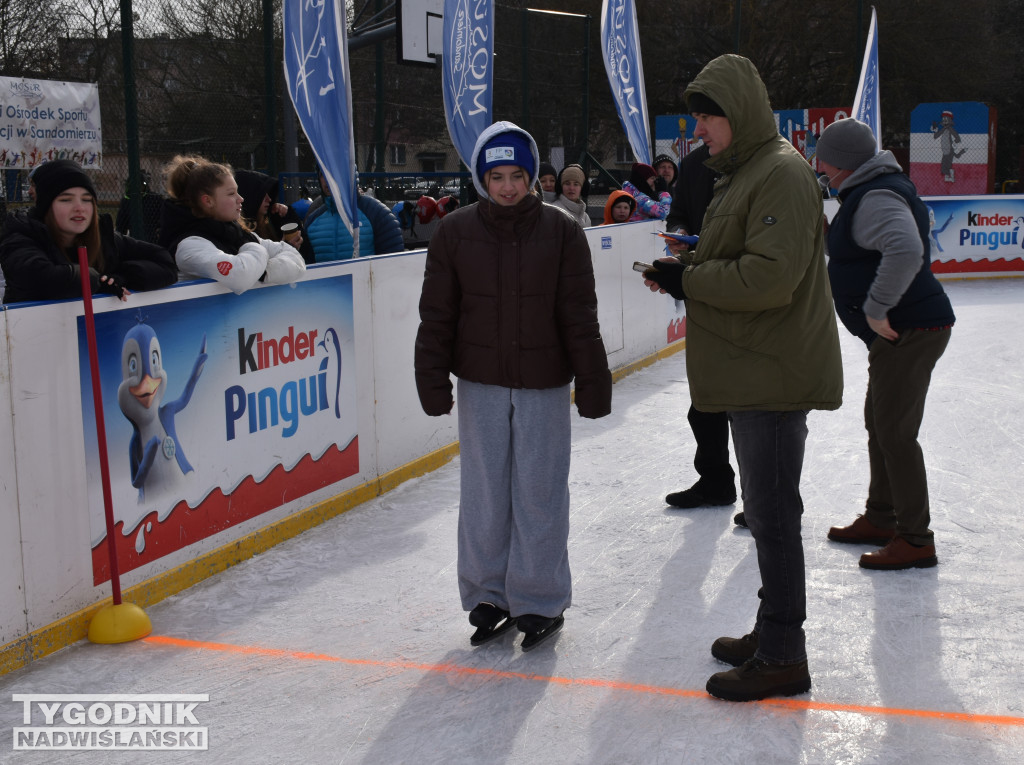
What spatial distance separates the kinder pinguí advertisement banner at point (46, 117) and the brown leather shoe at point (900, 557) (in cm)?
682

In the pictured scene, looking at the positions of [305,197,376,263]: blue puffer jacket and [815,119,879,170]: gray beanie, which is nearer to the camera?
[815,119,879,170]: gray beanie

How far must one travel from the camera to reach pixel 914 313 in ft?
13.4

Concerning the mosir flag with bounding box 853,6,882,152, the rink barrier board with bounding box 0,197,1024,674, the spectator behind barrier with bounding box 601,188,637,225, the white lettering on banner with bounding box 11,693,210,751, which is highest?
the mosir flag with bounding box 853,6,882,152

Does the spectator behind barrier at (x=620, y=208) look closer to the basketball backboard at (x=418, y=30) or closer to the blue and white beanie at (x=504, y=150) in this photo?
the basketball backboard at (x=418, y=30)

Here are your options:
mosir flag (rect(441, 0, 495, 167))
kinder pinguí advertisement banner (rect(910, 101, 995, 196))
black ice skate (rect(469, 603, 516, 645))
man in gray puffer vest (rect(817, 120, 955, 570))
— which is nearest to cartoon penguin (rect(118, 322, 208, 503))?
black ice skate (rect(469, 603, 516, 645))

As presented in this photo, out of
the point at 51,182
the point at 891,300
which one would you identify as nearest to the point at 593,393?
the point at 891,300

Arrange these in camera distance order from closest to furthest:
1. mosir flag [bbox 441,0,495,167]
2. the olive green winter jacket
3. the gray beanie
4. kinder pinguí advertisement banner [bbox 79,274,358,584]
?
the olive green winter jacket
kinder pinguí advertisement banner [bbox 79,274,358,584]
the gray beanie
mosir flag [bbox 441,0,495,167]

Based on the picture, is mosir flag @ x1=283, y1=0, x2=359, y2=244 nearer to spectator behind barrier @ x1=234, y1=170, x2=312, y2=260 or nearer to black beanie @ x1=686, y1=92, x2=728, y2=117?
spectator behind barrier @ x1=234, y1=170, x2=312, y2=260

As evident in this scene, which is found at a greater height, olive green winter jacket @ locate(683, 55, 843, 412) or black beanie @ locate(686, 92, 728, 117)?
black beanie @ locate(686, 92, 728, 117)

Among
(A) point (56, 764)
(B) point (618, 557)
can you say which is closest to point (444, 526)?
(B) point (618, 557)

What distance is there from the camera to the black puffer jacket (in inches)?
143

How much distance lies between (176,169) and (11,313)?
1.16m

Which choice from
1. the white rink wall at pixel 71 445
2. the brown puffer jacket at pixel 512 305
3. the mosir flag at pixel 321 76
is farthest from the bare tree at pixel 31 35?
the brown puffer jacket at pixel 512 305

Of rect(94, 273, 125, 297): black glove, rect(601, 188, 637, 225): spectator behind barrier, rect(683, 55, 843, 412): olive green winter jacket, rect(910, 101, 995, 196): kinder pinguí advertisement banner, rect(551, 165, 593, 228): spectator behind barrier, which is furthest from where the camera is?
rect(910, 101, 995, 196): kinder pinguí advertisement banner
